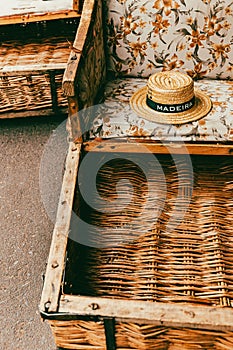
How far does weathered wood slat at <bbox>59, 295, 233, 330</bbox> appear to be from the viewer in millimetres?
1033

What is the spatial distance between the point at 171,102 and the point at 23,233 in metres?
0.74

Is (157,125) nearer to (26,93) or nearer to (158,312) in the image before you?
(158,312)

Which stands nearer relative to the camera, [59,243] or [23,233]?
[59,243]

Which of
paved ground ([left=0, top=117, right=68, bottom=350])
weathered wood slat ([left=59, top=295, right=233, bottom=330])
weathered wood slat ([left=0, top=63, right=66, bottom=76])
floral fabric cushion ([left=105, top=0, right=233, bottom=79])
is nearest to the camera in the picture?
weathered wood slat ([left=59, top=295, right=233, bottom=330])

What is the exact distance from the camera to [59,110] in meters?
2.32

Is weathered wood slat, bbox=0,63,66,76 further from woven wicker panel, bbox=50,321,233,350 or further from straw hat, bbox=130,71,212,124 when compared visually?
woven wicker panel, bbox=50,321,233,350

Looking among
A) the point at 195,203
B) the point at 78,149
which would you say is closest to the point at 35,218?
the point at 78,149

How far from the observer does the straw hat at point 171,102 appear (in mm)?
1621

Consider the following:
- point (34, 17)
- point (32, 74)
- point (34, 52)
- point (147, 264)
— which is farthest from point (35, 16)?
point (147, 264)

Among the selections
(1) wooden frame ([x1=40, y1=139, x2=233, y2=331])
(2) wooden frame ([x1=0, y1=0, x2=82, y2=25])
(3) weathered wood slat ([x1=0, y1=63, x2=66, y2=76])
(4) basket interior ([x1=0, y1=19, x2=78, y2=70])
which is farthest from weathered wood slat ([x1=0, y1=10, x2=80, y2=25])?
(1) wooden frame ([x1=40, y1=139, x2=233, y2=331])

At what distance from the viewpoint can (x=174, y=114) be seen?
1.64 m

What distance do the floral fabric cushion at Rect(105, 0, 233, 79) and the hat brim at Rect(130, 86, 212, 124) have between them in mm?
161

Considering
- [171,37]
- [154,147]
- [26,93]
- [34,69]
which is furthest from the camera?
[26,93]

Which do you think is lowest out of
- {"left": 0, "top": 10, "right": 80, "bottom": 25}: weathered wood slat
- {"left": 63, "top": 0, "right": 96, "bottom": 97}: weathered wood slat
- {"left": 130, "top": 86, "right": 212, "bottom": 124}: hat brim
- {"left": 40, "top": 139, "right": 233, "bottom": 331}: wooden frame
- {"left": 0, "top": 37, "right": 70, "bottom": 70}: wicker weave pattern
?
{"left": 40, "top": 139, "right": 233, "bottom": 331}: wooden frame
